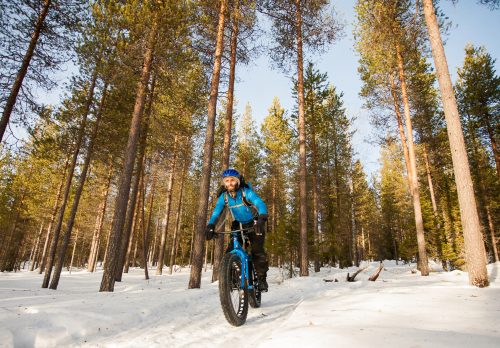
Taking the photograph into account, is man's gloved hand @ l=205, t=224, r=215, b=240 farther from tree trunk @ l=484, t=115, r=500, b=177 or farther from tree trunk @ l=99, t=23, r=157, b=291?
tree trunk @ l=484, t=115, r=500, b=177

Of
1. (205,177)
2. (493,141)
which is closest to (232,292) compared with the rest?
(205,177)

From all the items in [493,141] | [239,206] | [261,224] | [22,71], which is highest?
[493,141]

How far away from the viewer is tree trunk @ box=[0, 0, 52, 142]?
877 cm

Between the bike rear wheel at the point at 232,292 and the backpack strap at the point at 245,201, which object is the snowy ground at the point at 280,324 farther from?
the backpack strap at the point at 245,201

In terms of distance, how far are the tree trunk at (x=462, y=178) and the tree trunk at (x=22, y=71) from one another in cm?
1215

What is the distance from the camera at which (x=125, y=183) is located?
30.0 ft

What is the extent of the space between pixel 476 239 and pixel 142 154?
516 inches

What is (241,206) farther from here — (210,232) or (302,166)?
(302,166)

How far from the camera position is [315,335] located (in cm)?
252

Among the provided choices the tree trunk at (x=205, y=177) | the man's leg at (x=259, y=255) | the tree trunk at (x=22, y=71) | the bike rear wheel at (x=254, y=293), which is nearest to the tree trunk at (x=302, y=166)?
the tree trunk at (x=205, y=177)

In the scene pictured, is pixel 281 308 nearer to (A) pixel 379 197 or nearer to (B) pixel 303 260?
(B) pixel 303 260

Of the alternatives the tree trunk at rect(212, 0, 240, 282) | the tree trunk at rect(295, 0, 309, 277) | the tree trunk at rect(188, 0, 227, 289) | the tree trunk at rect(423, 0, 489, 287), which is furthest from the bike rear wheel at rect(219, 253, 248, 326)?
the tree trunk at rect(295, 0, 309, 277)

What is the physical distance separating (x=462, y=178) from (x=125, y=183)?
371 inches

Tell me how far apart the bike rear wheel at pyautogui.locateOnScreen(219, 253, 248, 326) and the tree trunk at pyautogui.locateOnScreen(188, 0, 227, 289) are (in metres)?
4.59
